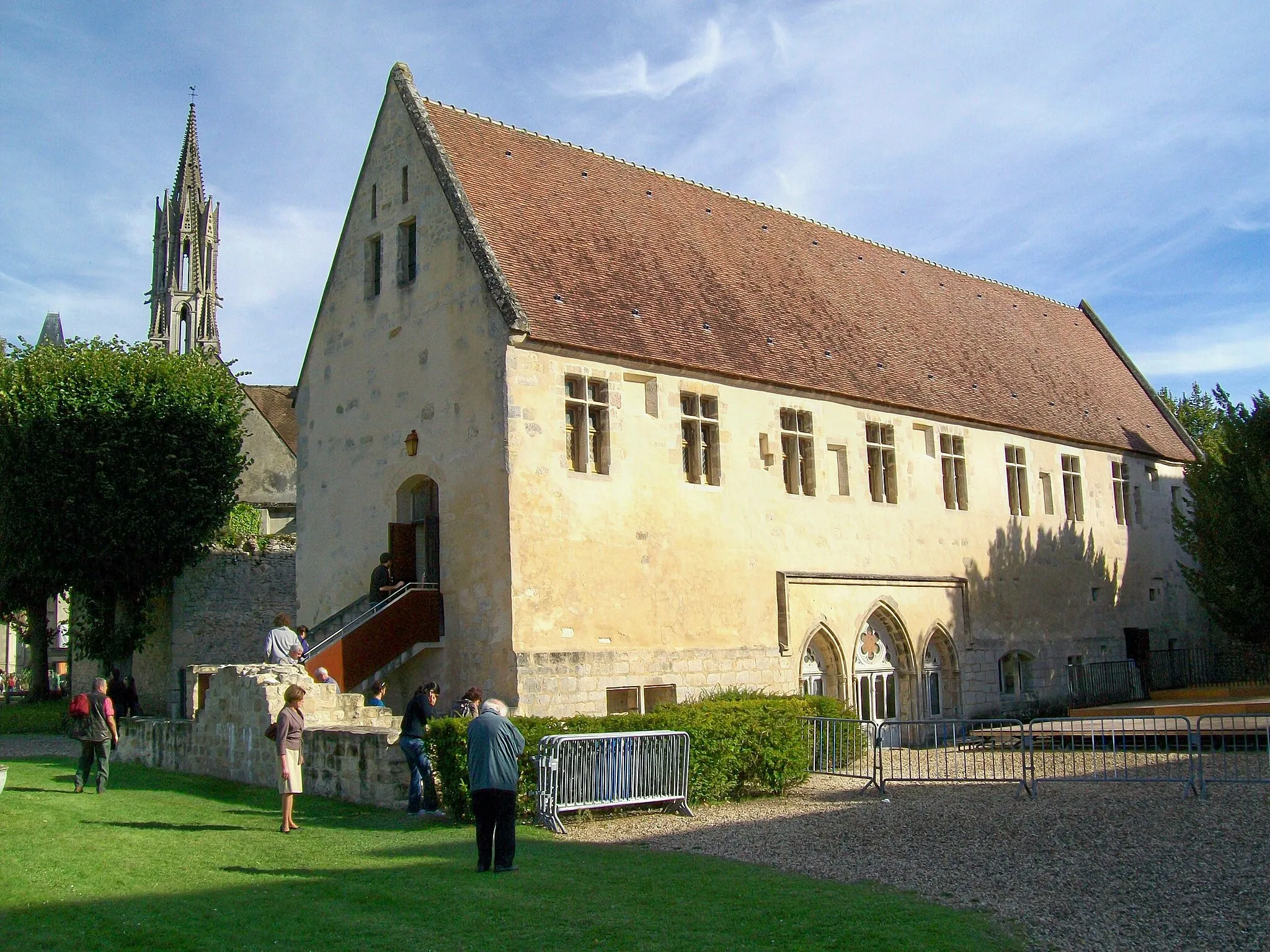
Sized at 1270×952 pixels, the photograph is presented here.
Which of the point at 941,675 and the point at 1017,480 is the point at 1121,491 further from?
the point at 941,675

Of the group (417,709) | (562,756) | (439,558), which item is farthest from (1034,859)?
(439,558)

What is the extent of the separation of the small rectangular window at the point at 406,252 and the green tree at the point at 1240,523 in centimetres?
1711

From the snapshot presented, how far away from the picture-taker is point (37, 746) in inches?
955

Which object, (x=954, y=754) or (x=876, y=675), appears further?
(x=876, y=675)

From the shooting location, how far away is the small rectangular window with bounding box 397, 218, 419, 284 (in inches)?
822

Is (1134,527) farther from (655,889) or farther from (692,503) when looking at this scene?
(655,889)

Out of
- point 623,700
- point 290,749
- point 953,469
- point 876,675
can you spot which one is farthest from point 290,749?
point 953,469

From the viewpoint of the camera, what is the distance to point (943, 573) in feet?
81.3

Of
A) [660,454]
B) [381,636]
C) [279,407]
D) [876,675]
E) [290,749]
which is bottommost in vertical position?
[290,749]

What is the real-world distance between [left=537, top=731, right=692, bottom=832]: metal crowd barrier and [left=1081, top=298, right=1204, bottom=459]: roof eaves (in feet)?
80.5

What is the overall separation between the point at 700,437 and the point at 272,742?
29.4 ft

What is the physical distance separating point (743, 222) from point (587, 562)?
11407 millimetres

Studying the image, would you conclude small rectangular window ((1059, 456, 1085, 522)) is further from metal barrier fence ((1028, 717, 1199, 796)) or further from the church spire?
the church spire

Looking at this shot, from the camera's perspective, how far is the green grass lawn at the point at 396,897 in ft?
25.3
